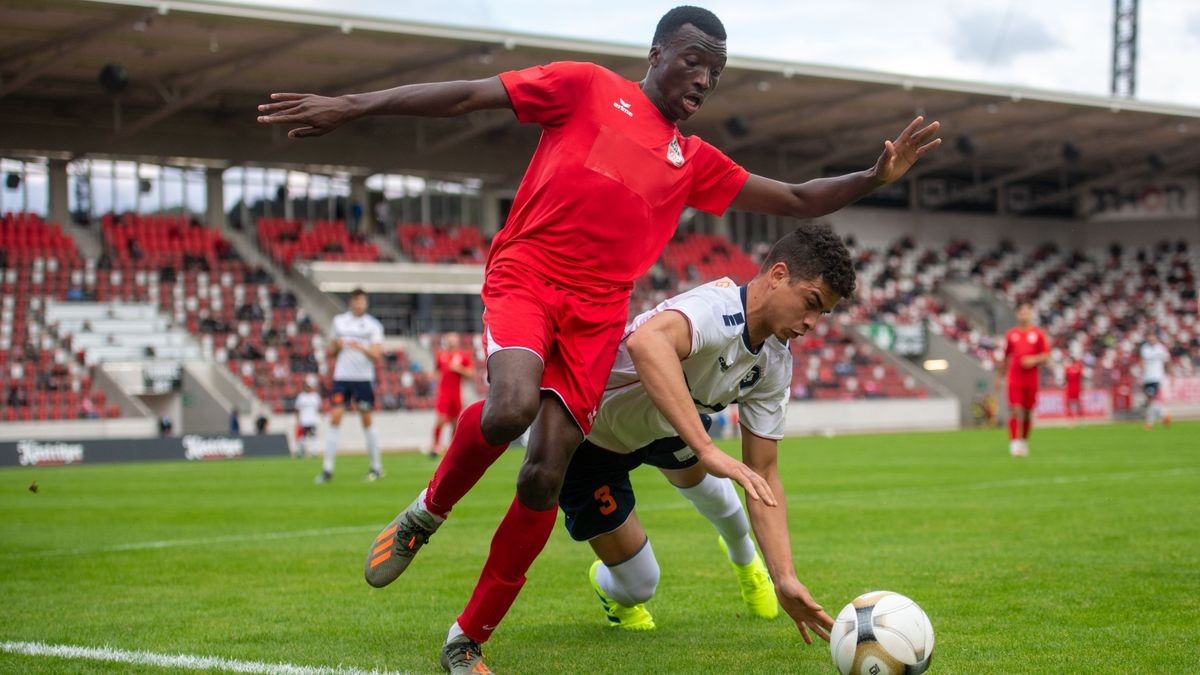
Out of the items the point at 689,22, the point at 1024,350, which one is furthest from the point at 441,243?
the point at 689,22

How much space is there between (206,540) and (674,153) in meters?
5.88

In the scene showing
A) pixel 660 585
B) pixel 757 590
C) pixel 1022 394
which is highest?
pixel 757 590

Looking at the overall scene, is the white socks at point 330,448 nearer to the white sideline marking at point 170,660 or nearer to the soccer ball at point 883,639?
the white sideline marking at point 170,660

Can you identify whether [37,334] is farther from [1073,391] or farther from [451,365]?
[1073,391]

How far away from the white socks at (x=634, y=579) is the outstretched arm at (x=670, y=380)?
1240 mm

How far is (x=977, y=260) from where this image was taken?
53125 mm

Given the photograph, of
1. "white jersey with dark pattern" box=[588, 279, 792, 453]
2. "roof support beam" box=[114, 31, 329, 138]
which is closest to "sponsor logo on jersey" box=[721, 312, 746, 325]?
"white jersey with dark pattern" box=[588, 279, 792, 453]

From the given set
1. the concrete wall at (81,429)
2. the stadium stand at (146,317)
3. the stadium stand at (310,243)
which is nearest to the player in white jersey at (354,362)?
the concrete wall at (81,429)

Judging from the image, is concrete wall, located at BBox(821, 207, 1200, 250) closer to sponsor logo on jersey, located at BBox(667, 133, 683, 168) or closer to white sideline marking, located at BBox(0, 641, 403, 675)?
sponsor logo on jersey, located at BBox(667, 133, 683, 168)

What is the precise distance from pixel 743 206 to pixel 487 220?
127ft

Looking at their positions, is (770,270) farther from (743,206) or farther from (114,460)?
(114,460)

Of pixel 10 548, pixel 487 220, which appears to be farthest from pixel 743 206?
pixel 487 220

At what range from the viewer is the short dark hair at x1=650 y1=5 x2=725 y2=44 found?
200 inches

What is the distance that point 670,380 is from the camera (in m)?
4.40
